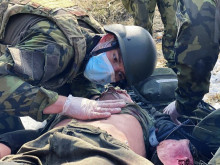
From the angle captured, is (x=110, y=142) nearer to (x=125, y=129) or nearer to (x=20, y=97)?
(x=125, y=129)

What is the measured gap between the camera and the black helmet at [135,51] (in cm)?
297

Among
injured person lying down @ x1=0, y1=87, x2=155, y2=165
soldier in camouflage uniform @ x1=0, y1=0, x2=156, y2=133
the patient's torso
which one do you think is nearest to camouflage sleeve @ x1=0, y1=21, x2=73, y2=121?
soldier in camouflage uniform @ x1=0, y1=0, x2=156, y2=133

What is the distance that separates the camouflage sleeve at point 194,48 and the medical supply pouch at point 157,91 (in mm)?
498

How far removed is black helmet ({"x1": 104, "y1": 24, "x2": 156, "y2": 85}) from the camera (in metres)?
2.97

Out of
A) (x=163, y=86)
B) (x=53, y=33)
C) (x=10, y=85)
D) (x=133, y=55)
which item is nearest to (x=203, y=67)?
(x=133, y=55)

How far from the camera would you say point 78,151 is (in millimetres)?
2086

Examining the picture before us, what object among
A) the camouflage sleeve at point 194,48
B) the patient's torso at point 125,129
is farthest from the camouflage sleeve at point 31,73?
the camouflage sleeve at point 194,48

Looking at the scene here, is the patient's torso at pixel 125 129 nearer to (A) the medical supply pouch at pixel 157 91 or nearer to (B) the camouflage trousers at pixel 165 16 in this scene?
(A) the medical supply pouch at pixel 157 91

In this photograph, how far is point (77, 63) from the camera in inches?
118

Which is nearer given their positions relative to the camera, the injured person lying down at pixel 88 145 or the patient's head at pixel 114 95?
the injured person lying down at pixel 88 145

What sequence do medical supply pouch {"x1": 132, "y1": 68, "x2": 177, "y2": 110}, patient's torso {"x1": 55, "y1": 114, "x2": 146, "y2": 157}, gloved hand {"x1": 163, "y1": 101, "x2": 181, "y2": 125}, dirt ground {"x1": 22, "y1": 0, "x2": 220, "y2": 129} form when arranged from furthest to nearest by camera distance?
dirt ground {"x1": 22, "y1": 0, "x2": 220, "y2": 129}, medical supply pouch {"x1": 132, "y1": 68, "x2": 177, "y2": 110}, gloved hand {"x1": 163, "y1": 101, "x2": 181, "y2": 125}, patient's torso {"x1": 55, "y1": 114, "x2": 146, "y2": 157}

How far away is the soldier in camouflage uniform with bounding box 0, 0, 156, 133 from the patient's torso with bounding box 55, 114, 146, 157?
4.8 inches

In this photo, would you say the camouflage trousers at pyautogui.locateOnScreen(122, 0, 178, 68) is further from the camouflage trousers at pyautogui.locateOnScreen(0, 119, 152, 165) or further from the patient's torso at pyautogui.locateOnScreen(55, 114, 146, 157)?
the camouflage trousers at pyautogui.locateOnScreen(0, 119, 152, 165)

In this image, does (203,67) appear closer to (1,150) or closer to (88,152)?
(88,152)
